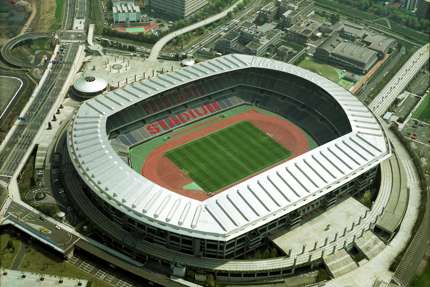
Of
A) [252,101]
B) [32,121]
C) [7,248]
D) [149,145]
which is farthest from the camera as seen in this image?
[252,101]

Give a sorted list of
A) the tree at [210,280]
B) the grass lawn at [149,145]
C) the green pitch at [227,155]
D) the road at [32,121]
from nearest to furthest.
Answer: the tree at [210,280], the green pitch at [227,155], the road at [32,121], the grass lawn at [149,145]

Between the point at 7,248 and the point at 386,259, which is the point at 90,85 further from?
the point at 386,259

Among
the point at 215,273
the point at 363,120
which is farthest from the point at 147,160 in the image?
the point at 363,120

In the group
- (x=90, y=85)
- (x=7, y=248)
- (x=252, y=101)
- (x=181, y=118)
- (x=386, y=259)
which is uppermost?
(x=252, y=101)

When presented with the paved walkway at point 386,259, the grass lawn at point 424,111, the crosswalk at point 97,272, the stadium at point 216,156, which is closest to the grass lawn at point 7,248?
the crosswalk at point 97,272

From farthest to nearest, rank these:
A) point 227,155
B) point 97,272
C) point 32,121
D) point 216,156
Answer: point 32,121 < point 227,155 < point 216,156 < point 97,272

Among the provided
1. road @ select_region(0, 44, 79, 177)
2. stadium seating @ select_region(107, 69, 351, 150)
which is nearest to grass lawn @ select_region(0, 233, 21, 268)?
road @ select_region(0, 44, 79, 177)

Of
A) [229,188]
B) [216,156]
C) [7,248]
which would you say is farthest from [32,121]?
[229,188]

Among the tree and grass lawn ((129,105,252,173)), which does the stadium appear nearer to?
grass lawn ((129,105,252,173))

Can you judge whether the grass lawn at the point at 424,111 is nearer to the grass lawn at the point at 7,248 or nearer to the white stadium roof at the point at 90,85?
the white stadium roof at the point at 90,85
